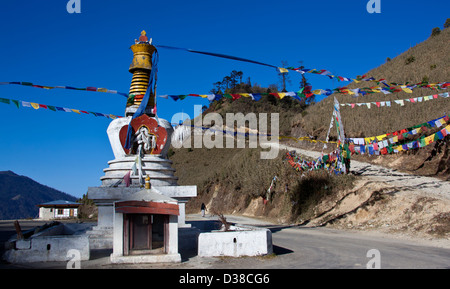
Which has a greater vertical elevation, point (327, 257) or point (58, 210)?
point (327, 257)

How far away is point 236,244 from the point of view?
10.0 m

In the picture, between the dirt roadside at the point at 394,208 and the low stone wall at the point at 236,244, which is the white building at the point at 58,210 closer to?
the dirt roadside at the point at 394,208

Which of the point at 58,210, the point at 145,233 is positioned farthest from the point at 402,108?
the point at 58,210

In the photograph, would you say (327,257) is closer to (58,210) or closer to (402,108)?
(402,108)

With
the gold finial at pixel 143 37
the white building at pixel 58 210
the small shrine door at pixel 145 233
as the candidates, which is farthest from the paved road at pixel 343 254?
the white building at pixel 58 210

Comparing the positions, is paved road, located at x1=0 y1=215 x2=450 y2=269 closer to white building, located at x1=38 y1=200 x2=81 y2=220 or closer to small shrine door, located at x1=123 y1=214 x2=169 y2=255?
small shrine door, located at x1=123 y1=214 x2=169 y2=255

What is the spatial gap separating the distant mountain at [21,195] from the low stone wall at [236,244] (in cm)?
14965

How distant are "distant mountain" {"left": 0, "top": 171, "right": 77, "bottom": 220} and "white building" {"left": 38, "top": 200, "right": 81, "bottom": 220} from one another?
11641cm

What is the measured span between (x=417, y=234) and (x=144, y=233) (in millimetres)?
9826

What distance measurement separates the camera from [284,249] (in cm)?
1148

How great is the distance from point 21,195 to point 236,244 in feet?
583

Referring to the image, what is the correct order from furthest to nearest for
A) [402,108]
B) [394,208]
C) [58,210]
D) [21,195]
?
[21,195] < [58,210] < [402,108] < [394,208]

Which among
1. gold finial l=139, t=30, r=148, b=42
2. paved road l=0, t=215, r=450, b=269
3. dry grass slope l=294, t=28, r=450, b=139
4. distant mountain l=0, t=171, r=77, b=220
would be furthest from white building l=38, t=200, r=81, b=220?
distant mountain l=0, t=171, r=77, b=220
